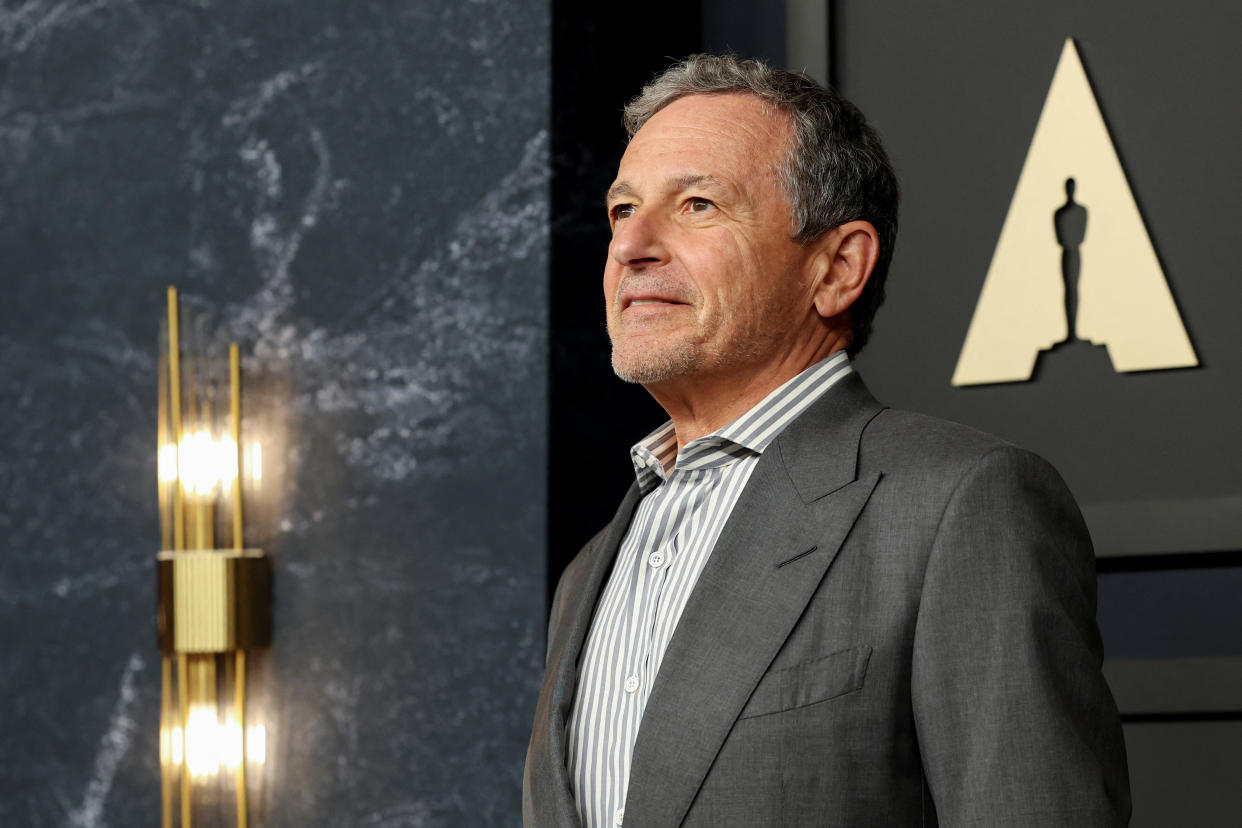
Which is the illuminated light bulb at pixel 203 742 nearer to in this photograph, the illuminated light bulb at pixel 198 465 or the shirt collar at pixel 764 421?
the illuminated light bulb at pixel 198 465

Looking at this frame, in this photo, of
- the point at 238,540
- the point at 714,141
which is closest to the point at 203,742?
the point at 238,540

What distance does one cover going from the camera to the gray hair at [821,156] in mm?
1317

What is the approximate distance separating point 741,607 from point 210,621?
A: 1.03 m

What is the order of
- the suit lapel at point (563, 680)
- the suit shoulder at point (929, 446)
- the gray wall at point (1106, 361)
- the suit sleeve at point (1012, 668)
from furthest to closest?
the gray wall at point (1106, 361)
the suit lapel at point (563, 680)
the suit shoulder at point (929, 446)
the suit sleeve at point (1012, 668)

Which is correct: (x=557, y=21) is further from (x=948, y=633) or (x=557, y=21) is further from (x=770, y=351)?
(x=948, y=633)

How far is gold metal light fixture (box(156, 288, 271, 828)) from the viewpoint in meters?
1.92

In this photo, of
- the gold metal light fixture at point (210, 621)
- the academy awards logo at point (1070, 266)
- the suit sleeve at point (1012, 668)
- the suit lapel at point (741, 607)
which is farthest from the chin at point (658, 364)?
the gold metal light fixture at point (210, 621)

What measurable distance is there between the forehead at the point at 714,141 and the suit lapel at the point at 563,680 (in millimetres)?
327

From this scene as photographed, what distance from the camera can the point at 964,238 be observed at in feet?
6.39

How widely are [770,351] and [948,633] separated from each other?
1.16 feet

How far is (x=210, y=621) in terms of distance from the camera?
1.92 m

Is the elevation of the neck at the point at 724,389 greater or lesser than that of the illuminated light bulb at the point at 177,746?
greater

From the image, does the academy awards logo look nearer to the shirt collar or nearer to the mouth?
the shirt collar

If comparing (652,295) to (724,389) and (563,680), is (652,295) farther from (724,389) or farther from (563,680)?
(563,680)
